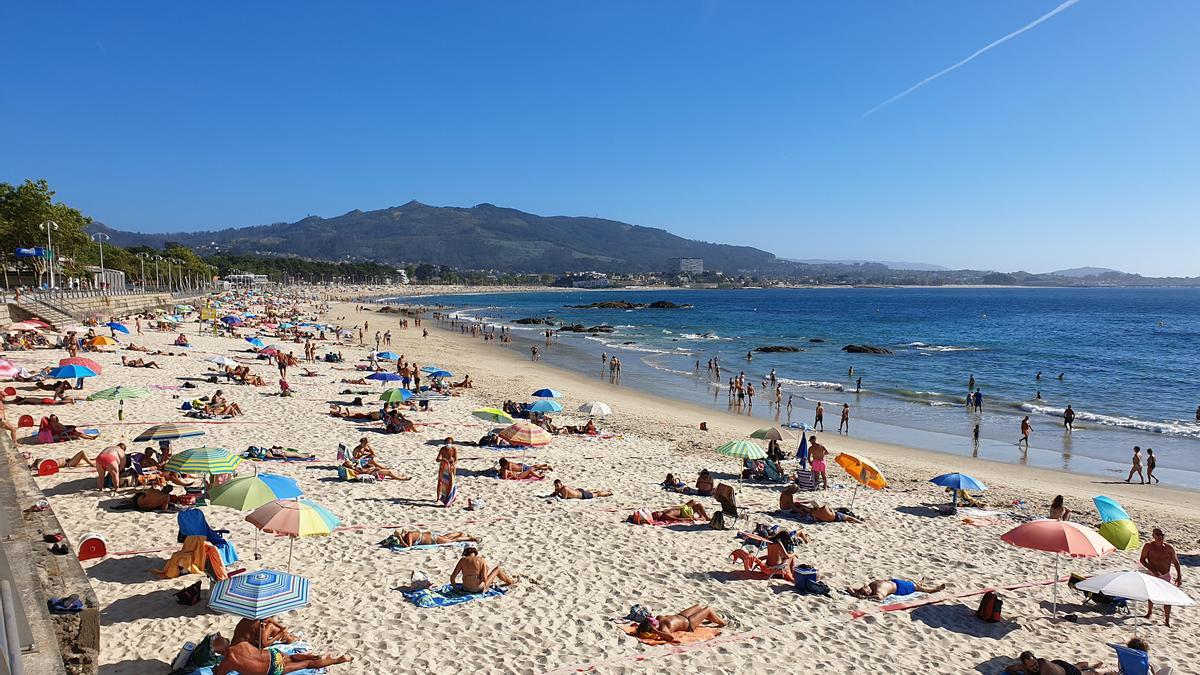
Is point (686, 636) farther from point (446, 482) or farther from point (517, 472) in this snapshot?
point (517, 472)

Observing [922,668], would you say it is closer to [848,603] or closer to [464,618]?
[848,603]

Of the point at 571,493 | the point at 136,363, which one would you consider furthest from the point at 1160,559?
the point at 136,363

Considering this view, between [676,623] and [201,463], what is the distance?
6.80m

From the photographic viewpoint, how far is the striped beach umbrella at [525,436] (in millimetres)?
13516

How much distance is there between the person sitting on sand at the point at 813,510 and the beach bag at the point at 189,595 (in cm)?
864

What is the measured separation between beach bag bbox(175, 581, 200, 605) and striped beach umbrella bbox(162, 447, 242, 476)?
276 cm

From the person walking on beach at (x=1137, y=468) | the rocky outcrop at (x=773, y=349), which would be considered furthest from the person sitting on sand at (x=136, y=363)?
the rocky outcrop at (x=773, y=349)

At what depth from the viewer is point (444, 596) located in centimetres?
788

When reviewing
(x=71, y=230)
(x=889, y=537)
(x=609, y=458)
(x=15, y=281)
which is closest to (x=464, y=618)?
(x=889, y=537)

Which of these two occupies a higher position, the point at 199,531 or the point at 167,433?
the point at 167,433

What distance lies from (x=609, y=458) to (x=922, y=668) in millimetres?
9014

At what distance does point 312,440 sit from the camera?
596 inches

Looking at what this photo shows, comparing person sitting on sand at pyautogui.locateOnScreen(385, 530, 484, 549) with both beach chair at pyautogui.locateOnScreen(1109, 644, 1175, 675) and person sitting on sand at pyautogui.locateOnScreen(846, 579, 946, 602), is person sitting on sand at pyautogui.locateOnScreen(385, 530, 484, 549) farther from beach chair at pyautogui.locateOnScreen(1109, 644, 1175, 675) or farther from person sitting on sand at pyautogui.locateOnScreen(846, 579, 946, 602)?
beach chair at pyautogui.locateOnScreen(1109, 644, 1175, 675)

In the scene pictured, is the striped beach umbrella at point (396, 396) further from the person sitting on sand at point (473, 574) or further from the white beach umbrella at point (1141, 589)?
the white beach umbrella at point (1141, 589)
